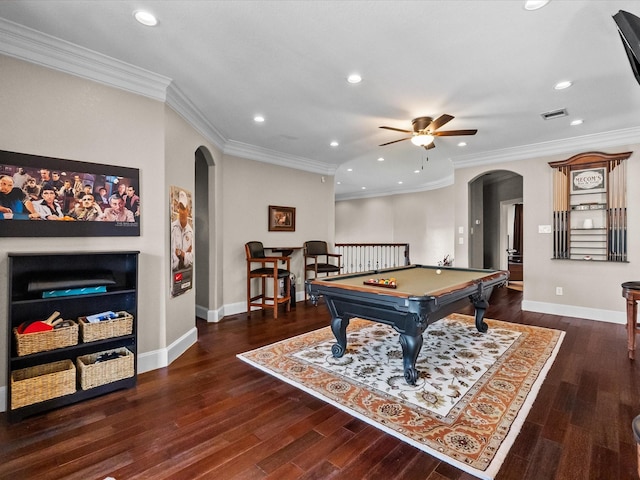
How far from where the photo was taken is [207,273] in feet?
15.3

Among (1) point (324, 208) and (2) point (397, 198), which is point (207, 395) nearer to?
(1) point (324, 208)

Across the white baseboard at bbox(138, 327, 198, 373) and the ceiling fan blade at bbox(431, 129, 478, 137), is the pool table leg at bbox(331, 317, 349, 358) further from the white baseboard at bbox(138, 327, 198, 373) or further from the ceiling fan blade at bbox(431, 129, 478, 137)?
the ceiling fan blade at bbox(431, 129, 478, 137)

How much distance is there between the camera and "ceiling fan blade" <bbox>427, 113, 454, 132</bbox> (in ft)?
10.8

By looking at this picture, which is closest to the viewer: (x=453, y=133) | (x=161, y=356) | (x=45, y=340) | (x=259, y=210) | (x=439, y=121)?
(x=45, y=340)

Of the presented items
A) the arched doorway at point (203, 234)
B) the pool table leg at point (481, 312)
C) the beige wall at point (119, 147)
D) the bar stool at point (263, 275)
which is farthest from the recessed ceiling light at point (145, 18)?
the pool table leg at point (481, 312)

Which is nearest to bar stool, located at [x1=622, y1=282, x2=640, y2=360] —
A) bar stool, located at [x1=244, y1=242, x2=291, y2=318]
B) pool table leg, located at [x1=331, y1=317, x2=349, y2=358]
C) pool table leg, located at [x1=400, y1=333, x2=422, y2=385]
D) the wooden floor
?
the wooden floor

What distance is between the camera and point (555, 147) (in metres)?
4.82

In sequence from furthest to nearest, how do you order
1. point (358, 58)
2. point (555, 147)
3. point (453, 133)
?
point (555, 147) → point (453, 133) → point (358, 58)

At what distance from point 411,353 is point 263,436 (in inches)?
51.6

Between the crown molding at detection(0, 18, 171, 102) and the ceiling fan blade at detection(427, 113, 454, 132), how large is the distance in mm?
2860

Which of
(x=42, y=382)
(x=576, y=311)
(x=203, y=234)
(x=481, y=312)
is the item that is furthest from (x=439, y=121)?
(x=42, y=382)

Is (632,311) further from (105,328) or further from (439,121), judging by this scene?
(105,328)

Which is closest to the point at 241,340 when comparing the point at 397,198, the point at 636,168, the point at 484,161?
the point at 484,161

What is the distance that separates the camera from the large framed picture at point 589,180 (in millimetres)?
4520
